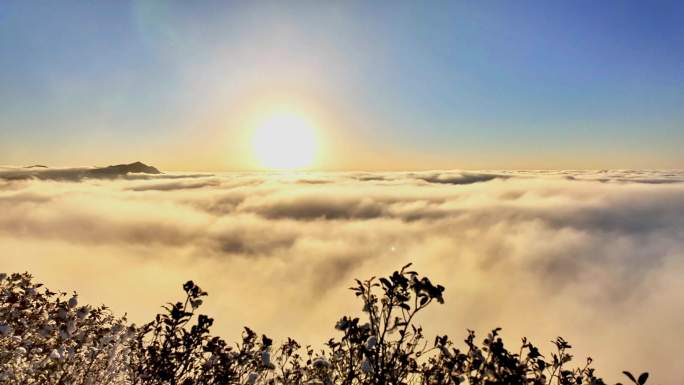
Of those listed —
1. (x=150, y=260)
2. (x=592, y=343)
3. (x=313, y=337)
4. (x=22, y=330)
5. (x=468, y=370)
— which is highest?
(x=468, y=370)

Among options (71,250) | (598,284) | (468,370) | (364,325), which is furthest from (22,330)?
(598,284)

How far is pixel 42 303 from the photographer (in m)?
14.0

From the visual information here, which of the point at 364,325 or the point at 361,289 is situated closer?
the point at 361,289

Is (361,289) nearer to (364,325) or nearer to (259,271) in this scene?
(364,325)

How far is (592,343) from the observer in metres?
150

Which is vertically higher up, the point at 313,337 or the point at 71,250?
the point at 71,250

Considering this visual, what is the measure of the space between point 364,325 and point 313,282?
16990cm

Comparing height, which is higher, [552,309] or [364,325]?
[364,325]

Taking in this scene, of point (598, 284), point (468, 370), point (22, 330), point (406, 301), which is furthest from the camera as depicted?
point (598, 284)

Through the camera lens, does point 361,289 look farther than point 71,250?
No

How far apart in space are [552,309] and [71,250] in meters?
225

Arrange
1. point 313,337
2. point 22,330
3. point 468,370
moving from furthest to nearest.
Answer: point 313,337 → point 22,330 → point 468,370

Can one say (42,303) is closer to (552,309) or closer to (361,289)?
(361,289)

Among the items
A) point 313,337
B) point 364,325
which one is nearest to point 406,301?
point 364,325
